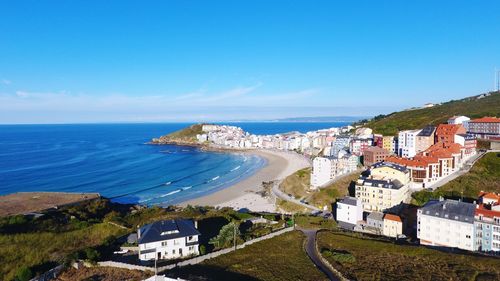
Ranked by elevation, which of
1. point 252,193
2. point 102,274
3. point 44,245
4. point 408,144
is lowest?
point 252,193

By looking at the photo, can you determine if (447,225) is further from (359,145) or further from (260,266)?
(359,145)

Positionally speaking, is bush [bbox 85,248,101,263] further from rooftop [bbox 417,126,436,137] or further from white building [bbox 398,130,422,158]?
rooftop [bbox 417,126,436,137]

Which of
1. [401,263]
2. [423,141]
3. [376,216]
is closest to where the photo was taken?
[401,263]

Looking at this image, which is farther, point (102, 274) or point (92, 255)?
point (92, 255)

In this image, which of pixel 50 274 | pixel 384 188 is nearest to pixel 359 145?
pixel 384 188

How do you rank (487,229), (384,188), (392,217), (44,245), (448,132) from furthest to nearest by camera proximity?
(448,132) < (384,188) < (392,217) < (487,229) < (44,245)

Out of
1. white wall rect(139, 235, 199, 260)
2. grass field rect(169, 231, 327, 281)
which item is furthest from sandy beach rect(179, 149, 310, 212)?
white wall rect(139, 235, 199, 260)

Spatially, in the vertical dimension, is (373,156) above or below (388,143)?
below
